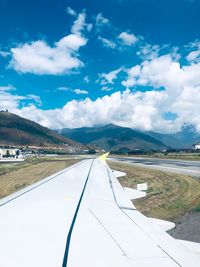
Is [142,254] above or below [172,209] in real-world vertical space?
above

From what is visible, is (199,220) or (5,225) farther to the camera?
(199,220)

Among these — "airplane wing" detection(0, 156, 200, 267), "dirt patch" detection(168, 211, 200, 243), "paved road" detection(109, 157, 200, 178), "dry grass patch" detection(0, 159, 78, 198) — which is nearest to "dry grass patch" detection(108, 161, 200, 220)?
"dirt patch" detection(168, 211, 200, 243)

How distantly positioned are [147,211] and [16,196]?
1120cm

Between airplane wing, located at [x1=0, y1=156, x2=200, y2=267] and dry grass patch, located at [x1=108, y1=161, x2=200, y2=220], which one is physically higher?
airplane wing, located at [x1=0, y1=156, x2=200, y2=267]

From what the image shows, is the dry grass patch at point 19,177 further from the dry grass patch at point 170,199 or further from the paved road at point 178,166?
the paved road at point 178,166

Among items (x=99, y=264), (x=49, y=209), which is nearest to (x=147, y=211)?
(x=49, y=209)

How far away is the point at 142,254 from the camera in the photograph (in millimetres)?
3426

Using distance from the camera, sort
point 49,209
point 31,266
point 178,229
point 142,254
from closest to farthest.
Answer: point 31,266, point 142,254, point 49,209, point 178,229

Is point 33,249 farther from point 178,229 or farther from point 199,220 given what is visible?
point 199,220

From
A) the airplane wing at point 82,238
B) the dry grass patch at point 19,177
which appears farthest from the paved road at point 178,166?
the airplane wing at point 82,238

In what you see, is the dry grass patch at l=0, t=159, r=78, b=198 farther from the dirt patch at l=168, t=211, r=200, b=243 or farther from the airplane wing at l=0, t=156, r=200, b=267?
the airplane wing at l=0, t=156, r=200, b=267

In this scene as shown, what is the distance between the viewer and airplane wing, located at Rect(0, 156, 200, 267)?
3.17m

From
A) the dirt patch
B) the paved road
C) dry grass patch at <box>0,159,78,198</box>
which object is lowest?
the dirt patch

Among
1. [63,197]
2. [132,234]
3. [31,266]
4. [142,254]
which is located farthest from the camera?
[63,197]
